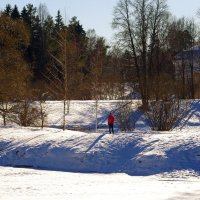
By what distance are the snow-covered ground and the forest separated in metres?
6.20

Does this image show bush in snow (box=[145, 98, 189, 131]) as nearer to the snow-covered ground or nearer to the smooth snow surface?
the snow-covered ground

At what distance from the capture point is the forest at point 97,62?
121ft

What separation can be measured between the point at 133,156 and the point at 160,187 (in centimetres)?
687

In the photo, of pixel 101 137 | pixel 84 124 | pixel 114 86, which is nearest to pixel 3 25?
pixel 84 124

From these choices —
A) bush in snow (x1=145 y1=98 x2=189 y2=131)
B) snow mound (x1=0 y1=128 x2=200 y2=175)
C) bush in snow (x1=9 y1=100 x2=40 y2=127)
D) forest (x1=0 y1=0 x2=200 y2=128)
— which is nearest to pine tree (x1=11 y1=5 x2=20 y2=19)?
forest (x1=0 y1=0 x2=200 y2=128)

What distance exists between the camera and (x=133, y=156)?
24750mm

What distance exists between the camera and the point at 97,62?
41.4 meters

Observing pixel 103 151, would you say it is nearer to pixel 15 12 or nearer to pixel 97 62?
pixel 97 62

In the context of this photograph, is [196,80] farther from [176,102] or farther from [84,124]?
[176,102]

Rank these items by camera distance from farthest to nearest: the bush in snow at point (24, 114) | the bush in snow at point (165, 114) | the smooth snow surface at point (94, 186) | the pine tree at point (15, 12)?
the pine tree at point (15, 12), the bush in snow at point (24, 114), the bush in snow at point (165, 114), the smooth snow surface at point (94, 186)

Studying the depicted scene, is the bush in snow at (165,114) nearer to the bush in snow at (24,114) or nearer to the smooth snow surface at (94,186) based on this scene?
the bush in snow at (24,114)

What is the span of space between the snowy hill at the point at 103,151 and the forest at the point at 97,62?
6.15 metres

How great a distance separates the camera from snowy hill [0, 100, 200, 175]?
23703 millimetres

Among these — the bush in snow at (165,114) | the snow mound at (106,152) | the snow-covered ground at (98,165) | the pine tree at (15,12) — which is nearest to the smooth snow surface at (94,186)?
the snow-covered ground at (98,165)
